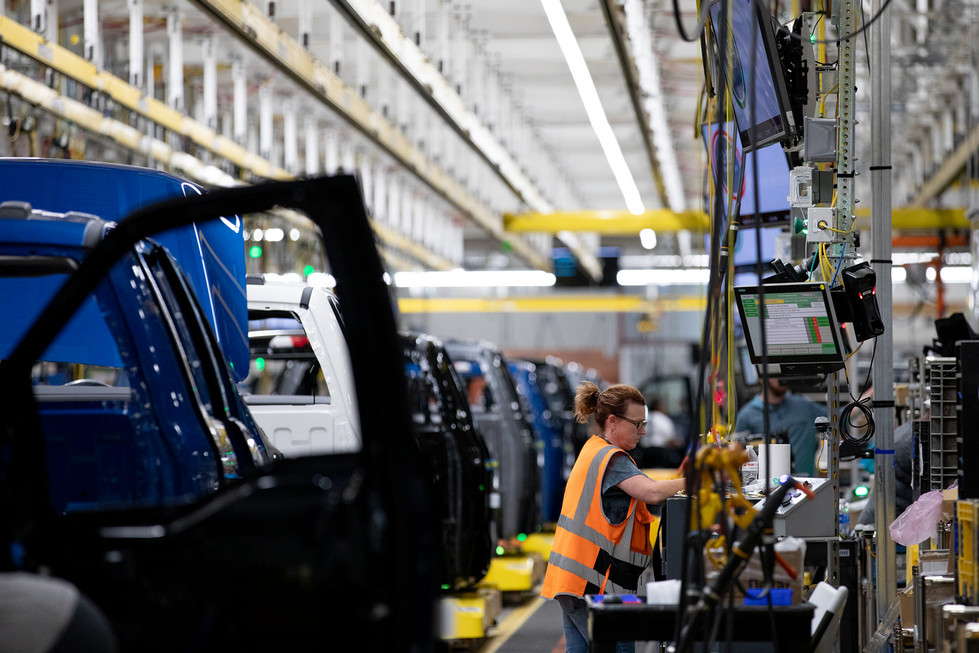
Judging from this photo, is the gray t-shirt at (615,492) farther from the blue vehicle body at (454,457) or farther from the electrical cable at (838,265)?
the blue vehicle body at (454,457)

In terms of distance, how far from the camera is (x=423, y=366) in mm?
7945

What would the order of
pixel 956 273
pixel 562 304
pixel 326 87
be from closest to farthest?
pixel 326 87, pixel 956 273, pixel 562 304

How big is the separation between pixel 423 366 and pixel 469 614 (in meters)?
1.71

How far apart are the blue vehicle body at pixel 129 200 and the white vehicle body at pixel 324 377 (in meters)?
1.75

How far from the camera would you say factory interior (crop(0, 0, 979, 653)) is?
2.32 meters

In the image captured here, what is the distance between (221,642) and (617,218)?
13.8 meters

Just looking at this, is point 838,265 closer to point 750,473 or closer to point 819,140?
point 819,140

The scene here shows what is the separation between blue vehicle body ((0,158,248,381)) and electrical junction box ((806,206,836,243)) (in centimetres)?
258

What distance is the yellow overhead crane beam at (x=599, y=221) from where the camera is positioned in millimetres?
15625

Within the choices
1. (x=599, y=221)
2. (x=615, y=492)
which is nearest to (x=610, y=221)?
(x=599, y=221)

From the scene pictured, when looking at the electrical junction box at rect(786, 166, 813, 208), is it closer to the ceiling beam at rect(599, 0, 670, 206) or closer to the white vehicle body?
the white vehicle body

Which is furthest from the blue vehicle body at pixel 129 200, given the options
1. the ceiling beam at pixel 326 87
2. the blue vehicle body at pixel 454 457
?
the blue vehicle body at pixel 454 457

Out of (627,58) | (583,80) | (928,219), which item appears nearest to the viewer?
(583,80)

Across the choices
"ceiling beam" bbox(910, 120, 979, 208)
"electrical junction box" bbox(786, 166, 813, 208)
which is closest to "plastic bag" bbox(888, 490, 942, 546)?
"electrical junction box" bbox(786, 166, 813, 208)
